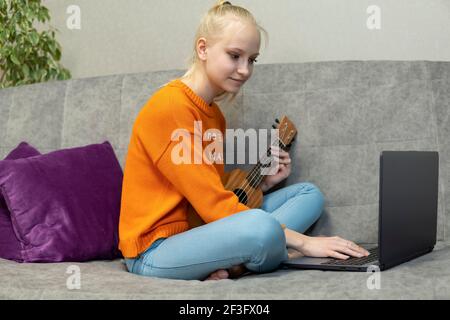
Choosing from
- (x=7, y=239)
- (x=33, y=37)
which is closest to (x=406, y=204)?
(x=7, y=239)

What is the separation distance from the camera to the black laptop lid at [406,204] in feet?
4.01

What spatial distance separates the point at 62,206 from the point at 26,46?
1056mm

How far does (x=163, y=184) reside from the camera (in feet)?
4.84

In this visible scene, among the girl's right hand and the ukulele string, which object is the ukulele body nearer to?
the ukulele string

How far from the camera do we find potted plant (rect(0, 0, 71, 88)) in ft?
7.77

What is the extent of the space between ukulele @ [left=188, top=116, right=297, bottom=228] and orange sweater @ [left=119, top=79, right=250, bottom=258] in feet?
0.73

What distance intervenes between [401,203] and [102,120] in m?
1.03

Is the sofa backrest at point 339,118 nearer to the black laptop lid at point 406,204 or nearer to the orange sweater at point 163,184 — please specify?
the black laptop lid at point 406,204

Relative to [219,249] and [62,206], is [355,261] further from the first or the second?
[62,206]

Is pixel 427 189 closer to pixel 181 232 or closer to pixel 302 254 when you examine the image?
pixel 302 254

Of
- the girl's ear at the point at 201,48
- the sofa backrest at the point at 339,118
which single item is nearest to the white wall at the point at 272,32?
the sofa backrest at the point at 339,118

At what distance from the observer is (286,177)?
1790 mm

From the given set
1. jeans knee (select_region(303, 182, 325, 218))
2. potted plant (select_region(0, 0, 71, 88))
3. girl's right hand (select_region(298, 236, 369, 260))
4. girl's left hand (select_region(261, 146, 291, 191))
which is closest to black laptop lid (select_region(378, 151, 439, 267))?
girl's right hand (select_region(298, 236, 369, 260))
